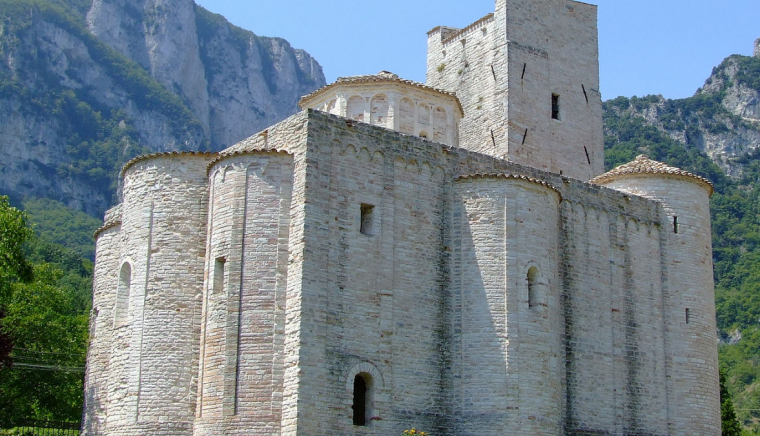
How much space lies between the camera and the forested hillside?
276ft

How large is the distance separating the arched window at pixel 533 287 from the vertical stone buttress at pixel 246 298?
247 inches

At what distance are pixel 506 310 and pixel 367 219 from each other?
13.1ft

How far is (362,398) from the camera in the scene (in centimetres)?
2439

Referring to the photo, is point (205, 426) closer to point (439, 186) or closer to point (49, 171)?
point (439, 186)

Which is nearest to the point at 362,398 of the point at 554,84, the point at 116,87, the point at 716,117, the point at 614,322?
the point at 614,322

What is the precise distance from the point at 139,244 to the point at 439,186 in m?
7.73

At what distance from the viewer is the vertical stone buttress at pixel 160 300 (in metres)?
25.0

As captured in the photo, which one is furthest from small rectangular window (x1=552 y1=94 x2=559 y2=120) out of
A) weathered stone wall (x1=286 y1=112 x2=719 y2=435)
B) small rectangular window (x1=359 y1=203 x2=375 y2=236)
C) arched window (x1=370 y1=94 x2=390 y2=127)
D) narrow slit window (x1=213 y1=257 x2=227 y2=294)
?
narrow slit window (x1=213 y1=257 x2=227 y2=294)

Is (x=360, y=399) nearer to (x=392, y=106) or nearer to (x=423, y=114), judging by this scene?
(x=392, y=106)

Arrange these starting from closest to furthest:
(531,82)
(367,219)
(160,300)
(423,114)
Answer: (367,219)
(160,300)
(423,114)
(531,82)

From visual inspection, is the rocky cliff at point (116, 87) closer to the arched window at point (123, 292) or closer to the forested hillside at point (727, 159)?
the forested hillside at point (727, 159)

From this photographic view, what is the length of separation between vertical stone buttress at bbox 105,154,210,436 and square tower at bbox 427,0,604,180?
12523 millimetres

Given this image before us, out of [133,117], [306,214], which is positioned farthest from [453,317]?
[133,117]

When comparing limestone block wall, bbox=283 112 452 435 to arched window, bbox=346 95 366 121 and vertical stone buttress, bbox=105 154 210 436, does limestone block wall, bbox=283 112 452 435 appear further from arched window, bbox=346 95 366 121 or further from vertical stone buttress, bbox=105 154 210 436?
arched window, bbox=346 95 366 121
